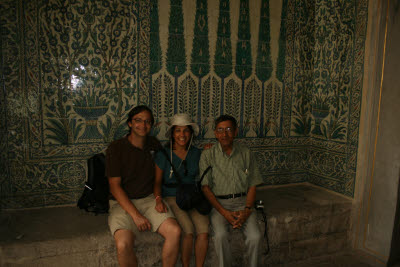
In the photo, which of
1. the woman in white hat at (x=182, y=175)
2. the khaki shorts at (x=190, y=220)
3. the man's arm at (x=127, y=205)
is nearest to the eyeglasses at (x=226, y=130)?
Result: the woman in white hat at (x=182, y=175)

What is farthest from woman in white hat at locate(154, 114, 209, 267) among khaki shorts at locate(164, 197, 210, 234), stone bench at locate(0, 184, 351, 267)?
stone bench at locate(0, 184, 351, 267)

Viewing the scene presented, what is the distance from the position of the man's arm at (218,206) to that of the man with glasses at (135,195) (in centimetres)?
41

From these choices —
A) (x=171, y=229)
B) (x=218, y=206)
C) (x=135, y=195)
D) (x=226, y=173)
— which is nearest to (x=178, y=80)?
(x=226, y=173)

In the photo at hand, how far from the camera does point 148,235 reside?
2.67 meters

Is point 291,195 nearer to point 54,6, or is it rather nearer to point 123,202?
point 123,202

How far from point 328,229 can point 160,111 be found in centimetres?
245

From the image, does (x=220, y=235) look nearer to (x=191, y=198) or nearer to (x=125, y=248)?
(x=191, y=198)

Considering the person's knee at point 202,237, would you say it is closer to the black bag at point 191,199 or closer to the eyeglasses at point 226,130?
the black bag at point 191,199

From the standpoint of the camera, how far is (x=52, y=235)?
2564mm

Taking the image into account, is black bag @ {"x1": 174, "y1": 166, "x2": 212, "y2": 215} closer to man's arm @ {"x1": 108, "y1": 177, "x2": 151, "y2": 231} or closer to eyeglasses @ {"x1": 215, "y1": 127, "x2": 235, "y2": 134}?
man's arm @ {"x1": 108, "y1": 177, "x2": 151, "y2": 231}

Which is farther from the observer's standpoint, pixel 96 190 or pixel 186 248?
pixel 96 190

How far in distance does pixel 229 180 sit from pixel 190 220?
21.4 inches

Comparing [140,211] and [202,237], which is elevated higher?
[140,211]

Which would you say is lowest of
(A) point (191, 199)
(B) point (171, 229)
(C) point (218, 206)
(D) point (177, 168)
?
(B) point (171, 229)
